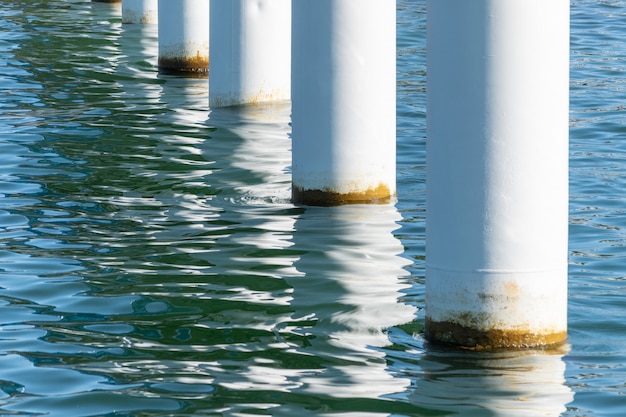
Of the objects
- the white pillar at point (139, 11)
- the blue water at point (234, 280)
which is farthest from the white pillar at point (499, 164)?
the white pillar at point (139, 11)

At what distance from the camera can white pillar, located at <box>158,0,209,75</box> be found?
18031 millimetres

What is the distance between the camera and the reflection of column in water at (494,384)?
21.1 feet

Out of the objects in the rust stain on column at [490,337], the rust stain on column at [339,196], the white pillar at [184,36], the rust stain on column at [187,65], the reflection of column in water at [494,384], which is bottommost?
the reflection of column in water at [494,384]

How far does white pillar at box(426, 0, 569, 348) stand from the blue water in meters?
0.31

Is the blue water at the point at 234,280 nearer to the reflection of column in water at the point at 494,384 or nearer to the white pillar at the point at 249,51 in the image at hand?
the reflection of column in water at the point at 494,384

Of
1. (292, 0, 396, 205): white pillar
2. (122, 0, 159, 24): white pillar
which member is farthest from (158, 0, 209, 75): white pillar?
(292, 0, 396, 205): white pillar

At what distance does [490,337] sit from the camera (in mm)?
7133

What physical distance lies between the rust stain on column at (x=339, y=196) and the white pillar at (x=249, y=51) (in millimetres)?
3918

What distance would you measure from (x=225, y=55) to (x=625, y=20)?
1095cm

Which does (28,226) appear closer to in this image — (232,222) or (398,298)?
(232,222)

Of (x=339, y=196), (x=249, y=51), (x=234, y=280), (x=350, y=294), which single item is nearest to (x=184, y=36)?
(x=249, y=51)

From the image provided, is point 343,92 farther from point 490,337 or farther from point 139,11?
point 139,11

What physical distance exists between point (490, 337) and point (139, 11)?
18559 mm

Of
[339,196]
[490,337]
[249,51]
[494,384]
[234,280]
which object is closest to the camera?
[494,384]
